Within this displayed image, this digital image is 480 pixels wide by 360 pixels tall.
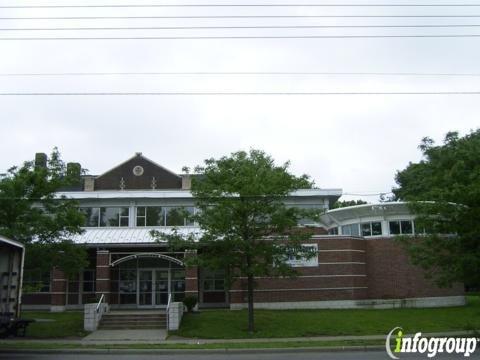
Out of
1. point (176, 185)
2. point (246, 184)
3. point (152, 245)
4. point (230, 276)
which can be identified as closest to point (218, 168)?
point (246, 184)

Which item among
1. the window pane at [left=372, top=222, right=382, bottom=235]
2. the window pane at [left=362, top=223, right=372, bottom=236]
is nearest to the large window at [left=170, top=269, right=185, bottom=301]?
the window pane at [left=362, top=223, right=372, bottom=236]

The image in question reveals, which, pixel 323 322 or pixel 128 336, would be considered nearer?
pixel 128 336

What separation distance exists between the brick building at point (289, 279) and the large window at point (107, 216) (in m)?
1.87

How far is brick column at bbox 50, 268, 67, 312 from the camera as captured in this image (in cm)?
3042

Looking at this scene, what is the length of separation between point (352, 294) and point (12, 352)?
18.3 m

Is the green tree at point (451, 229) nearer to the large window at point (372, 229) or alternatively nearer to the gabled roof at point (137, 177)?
the large window at point (372, 229)

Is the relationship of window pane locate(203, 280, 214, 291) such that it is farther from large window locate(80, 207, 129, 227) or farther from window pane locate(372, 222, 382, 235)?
window pane locate(372, 222, 382, 235)

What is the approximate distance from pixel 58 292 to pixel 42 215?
9.69 meters

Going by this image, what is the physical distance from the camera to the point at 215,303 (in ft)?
105

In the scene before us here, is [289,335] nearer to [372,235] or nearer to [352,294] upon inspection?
[352,294]

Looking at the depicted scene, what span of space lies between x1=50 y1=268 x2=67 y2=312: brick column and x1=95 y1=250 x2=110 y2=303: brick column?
2.17 meters

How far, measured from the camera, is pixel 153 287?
3203 centimetres

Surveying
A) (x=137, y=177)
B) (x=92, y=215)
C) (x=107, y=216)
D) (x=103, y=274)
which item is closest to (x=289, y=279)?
(x=103, y=274)

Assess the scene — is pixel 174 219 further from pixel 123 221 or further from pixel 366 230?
pixel 366 230
